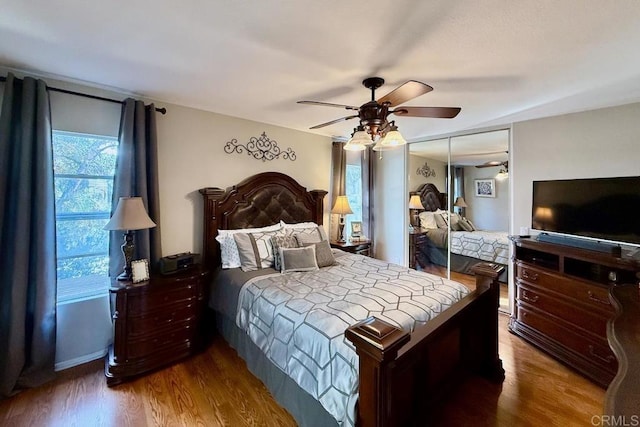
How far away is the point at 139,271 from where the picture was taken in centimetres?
220

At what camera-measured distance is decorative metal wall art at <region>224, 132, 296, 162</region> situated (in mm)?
3129

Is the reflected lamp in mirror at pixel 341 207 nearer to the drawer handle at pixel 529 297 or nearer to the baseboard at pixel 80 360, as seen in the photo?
the drawer handle at pixel 529 297

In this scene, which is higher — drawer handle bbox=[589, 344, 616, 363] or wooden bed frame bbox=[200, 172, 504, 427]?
wooden bed frame bbox=[200, 172, 504, 427]

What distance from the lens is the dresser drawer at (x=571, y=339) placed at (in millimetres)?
2047

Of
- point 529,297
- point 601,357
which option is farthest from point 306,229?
point 601,357

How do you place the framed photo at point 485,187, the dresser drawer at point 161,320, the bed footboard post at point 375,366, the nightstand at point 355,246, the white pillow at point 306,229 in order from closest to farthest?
the bed footboard post at point 375,366, the dresser drawer at point 161,320, the white pillow at point 306,229, the framed photo at point 485,187, the nightstand at point 355,246

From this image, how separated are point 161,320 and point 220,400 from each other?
84cm

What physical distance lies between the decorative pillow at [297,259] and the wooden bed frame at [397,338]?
0.77m

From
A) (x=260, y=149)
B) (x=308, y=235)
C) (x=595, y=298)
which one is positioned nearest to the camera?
(x=595, y=298)

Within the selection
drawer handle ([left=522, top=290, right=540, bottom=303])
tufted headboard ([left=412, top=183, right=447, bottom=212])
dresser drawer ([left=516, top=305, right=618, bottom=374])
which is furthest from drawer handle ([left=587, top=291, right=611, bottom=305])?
tufted headboard ([left=412, top=183, right=447, bottom=212])

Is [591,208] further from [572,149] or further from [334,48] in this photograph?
[334,48]

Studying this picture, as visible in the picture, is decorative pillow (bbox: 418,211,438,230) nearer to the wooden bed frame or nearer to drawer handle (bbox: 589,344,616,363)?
the wooden bed frame

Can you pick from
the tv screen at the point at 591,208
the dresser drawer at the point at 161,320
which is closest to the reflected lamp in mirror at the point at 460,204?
the tv screen at the point at 591,208

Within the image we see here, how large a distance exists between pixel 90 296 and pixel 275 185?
6.98 feet
